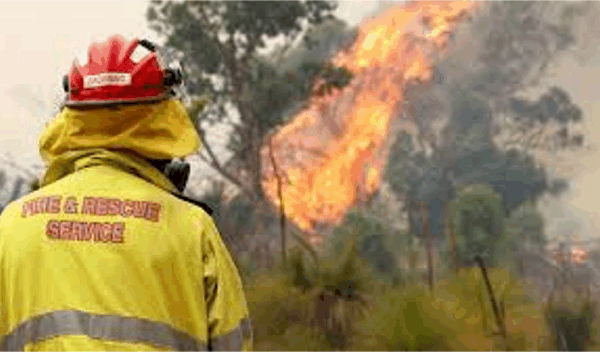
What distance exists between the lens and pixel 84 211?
6.45 feet

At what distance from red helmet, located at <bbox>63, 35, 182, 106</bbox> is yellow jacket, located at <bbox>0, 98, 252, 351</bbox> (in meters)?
0.11

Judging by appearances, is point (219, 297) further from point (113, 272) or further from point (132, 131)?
point (132, 131)

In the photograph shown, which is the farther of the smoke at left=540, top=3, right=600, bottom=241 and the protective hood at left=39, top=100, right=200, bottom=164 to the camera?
the smoke at left=540, top=3, right=600, bottom=241

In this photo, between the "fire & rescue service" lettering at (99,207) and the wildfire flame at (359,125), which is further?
the wildfire flame at (359,125)

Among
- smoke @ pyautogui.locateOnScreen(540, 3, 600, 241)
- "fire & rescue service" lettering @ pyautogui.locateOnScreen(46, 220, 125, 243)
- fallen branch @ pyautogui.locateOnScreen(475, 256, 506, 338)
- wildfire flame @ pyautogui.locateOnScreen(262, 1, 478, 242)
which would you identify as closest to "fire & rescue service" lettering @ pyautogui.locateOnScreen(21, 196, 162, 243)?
"fire & rescue service" lettering @ pyautogui.locateOnScreen(46, 220, 125, 243)

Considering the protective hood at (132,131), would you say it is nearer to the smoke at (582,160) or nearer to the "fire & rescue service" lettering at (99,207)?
the "fire & rescue service" lettering at (99,207)

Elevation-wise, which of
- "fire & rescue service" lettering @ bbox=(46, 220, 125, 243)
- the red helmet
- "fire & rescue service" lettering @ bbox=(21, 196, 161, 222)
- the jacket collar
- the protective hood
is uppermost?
the red helmet

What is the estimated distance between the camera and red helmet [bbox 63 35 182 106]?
1.98 metres

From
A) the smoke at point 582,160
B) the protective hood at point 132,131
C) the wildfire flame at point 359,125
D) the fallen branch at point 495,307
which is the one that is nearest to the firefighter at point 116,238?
the protective hood at point 132,131

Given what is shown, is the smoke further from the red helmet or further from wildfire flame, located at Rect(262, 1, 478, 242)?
the red helmet

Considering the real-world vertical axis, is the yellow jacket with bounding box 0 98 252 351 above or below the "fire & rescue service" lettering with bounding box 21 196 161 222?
below

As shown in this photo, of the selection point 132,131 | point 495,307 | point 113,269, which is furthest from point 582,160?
point 113,269

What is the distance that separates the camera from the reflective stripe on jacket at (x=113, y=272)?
188cm

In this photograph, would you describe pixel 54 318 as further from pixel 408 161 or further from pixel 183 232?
pixel 408 161
